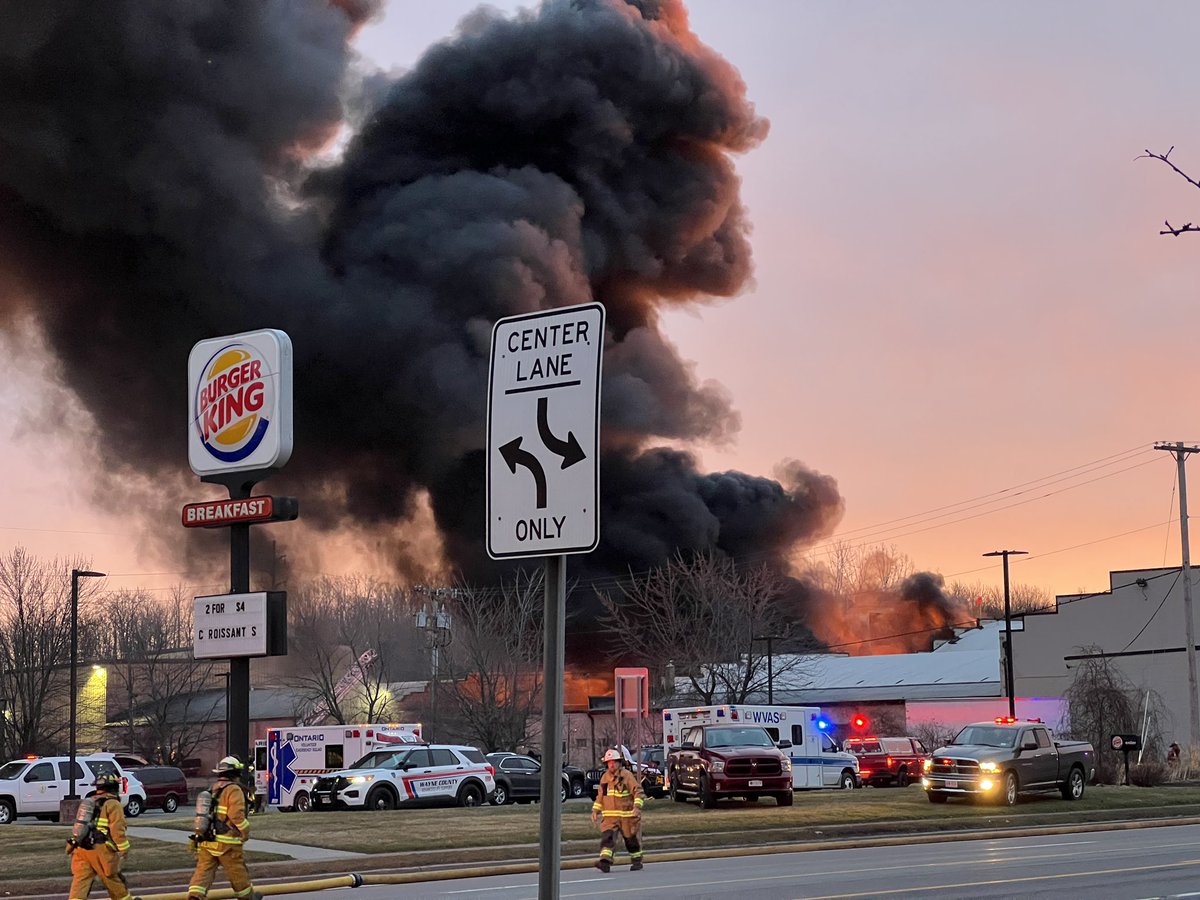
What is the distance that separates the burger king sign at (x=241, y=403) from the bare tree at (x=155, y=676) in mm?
51814

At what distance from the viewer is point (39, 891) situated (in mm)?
16031

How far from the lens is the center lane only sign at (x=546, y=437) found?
4332 mm

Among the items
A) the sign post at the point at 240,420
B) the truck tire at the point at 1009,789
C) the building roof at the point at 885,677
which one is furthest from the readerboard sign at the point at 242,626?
the building roof at the point at 885,677

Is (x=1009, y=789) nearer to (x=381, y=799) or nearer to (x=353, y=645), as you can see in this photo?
(x=381, y=799)

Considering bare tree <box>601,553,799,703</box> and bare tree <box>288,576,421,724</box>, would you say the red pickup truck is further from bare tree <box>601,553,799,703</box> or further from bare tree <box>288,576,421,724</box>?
bare tree <box>288,576,421,724</box>

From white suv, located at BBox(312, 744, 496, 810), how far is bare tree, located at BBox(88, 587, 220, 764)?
121 feet

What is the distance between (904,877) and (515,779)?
21.4 meters

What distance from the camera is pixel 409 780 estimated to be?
3091 centimetres

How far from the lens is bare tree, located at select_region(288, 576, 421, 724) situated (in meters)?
62.8

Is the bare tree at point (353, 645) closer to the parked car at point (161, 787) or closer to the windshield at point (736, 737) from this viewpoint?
the parked car at point (161, 787)

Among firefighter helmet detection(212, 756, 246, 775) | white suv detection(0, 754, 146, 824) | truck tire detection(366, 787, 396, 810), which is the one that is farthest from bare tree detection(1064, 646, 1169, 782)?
firefighter helmet detection(212, 756, 246, 775)

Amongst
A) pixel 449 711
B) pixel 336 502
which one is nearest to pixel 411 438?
pixel 336 502

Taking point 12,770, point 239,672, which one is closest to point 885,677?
point 12,770

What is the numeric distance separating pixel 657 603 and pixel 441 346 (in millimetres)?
19787
